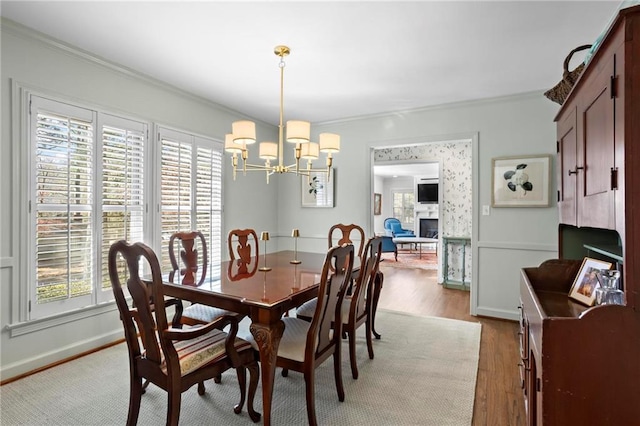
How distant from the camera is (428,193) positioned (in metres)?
8.98

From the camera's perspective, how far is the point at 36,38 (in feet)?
7.97

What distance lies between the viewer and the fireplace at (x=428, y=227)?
391 inches

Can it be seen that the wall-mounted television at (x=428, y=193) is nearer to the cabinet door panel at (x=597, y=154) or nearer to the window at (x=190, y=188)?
the window at (x=190, y=188)

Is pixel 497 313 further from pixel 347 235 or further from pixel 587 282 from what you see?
pixel 587 282

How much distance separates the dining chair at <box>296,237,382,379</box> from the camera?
91.3 inches

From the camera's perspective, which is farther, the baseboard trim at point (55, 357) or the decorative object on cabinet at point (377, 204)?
the decorative object on cabinet at point (377, 204)

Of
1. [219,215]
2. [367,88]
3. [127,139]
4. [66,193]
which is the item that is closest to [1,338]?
[66,193]

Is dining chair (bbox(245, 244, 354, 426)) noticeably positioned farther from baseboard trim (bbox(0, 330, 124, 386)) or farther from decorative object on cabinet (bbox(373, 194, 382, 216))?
decorative object on cabinet (bbox(373, 194, 382, 216))

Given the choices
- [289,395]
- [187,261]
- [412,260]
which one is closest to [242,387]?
[289,395]

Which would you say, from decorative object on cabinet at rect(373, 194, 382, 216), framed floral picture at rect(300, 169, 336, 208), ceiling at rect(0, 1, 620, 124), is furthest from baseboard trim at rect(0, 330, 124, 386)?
decorative object on cabinet at rect(373, 194, 382, 216)

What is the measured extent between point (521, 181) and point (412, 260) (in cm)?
465

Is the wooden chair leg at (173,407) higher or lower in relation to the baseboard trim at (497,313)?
higher

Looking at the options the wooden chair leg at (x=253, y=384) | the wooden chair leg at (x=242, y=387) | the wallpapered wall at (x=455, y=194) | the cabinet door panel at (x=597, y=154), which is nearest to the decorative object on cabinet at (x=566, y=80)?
the cabinet door panel at (x=597, y=154)

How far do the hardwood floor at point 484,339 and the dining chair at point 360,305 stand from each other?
832mm
